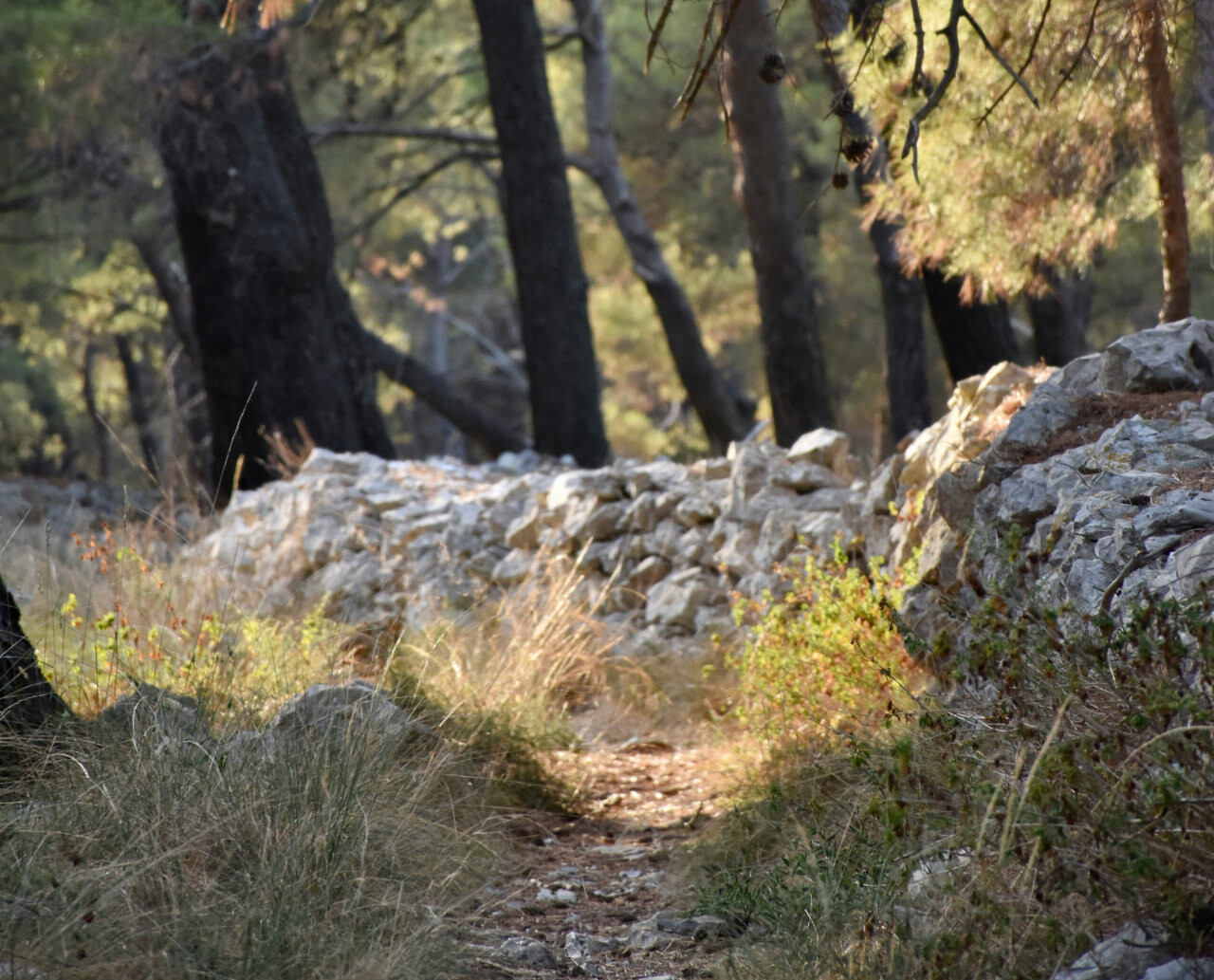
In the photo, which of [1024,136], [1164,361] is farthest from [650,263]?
[1164,361]

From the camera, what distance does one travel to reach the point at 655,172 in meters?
14.5

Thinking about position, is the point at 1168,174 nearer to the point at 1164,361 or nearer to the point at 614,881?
the point at 1164,361

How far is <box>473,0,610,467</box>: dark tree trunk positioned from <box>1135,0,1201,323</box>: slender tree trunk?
5.12m

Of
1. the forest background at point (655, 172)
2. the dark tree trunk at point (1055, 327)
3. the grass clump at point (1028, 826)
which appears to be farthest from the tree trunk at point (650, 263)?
the grass clump at point (1028, 826)

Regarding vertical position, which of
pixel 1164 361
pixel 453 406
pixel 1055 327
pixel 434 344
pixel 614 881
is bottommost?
pixel 614 881

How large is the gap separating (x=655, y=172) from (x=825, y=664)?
11325 millimetres

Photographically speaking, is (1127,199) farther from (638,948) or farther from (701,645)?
(638,948)

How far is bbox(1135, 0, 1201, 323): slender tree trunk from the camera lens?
189 inches

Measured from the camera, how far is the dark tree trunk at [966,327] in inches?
308

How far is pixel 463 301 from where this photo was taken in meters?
31.2

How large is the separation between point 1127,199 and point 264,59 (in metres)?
6.50

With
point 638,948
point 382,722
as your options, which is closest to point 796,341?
point 382,722

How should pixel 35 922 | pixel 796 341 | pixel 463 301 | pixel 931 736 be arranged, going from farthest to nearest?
pixel 463 301
pixel 796 341
pixel 931 736
pixel 35 922

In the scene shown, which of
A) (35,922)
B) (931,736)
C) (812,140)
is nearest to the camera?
(35,922)
